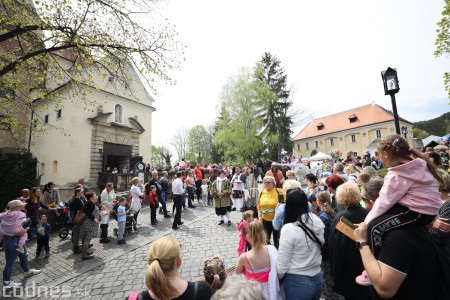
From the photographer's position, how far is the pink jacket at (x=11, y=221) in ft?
17.4

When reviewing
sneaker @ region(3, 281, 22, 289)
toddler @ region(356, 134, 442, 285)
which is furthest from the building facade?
toddler @ region(356, 134, 442, 285)

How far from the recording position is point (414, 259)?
1282mm

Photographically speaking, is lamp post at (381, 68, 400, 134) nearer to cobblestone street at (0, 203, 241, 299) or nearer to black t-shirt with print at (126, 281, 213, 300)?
cobblestone street at (0, 203, 241, 299)

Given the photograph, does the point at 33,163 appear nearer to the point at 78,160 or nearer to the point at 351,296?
the point at 78,160

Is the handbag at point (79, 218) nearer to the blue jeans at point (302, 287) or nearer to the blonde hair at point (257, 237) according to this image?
the blonde hair at point (257, 237)

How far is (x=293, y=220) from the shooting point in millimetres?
2637

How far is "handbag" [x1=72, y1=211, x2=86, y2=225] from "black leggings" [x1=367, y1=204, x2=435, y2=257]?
7.81 m

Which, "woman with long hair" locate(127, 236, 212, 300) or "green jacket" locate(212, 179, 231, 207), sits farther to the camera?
"green jacket" locate(212, 179, 231, 207)

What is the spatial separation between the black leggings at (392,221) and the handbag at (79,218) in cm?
781

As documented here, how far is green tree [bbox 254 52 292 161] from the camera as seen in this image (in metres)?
29.1

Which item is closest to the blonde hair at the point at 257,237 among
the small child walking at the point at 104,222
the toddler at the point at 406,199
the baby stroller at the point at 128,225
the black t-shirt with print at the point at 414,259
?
the toddler at the point at 406,199

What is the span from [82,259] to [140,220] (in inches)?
157

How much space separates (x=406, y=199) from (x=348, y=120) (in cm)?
4961

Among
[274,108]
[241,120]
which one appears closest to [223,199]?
[241,120]
